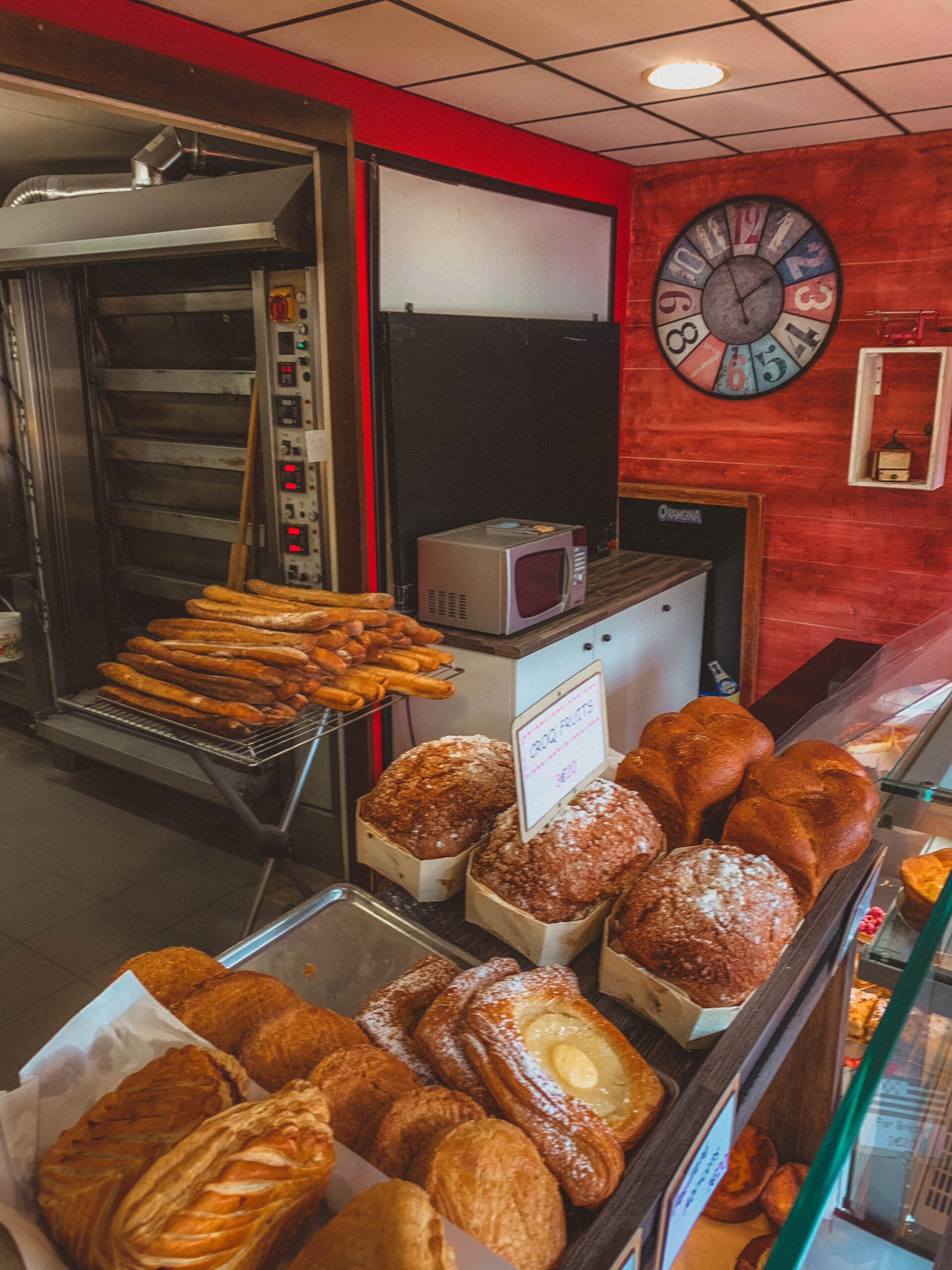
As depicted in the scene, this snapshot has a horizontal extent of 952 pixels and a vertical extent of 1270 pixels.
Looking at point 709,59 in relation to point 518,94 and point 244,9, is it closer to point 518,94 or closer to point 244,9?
point 518,94

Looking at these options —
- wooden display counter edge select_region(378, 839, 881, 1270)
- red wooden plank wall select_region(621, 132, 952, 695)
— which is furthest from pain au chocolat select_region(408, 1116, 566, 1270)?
red wooden plank wall select_region(621, 132, 952, 695)

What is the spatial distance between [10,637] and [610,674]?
281 centimetres

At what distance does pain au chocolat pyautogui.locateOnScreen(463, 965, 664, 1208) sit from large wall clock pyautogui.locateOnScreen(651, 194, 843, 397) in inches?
144

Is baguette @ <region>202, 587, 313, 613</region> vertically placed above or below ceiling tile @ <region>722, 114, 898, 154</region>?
below

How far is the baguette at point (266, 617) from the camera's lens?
2219 millimetres

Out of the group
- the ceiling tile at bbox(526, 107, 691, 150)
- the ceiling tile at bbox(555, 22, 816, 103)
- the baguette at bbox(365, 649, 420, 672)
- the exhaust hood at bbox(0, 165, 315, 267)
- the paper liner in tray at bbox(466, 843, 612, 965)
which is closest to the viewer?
the paper liner in tray at bbox(466, 843, 612, 965)

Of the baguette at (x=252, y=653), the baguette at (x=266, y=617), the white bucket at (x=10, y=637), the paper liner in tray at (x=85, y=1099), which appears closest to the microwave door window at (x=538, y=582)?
the baguette at (x=266, y=617)

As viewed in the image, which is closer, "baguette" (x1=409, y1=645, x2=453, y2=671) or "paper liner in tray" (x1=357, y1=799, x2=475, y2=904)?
"paper liner in tray" (x1=357, y1=799, x2=475, y2=904)

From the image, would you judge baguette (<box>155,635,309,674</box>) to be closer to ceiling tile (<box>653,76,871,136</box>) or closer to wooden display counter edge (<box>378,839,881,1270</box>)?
wooden display counter edge (<box>378,839,881,1270</box>)

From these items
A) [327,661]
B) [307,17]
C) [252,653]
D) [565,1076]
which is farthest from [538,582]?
[565,1076]

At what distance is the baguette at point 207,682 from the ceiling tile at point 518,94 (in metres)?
2.06

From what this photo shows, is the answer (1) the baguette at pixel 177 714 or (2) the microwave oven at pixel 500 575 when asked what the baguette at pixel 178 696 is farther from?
(2) the microwave oven at pixel 500 575

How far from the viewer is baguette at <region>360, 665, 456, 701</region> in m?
2.24

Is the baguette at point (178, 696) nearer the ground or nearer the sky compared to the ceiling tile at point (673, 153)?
nearer the ground
